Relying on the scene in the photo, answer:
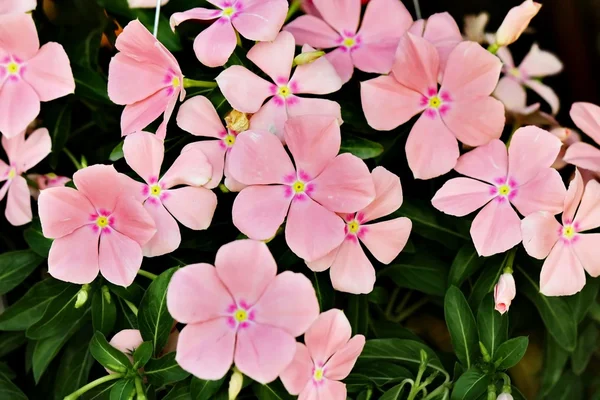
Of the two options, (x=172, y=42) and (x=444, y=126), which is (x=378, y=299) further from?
(x=172, y=42)

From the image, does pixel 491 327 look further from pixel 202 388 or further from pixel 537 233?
pixel 202 388

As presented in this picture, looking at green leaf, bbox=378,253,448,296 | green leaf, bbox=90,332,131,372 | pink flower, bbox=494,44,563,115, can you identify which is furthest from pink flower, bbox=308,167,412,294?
pink flower, bbox=494,44,563,115

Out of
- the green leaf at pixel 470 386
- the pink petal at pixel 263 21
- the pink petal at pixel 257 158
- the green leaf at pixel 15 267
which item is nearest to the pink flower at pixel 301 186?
the pink petal at pixel 257 158

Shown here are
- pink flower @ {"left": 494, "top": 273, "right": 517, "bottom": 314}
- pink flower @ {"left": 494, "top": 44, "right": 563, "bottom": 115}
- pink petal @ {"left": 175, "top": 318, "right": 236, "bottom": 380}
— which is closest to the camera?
pink petal @ {"left": 175, "top": 318, "right": 236, "bottom": 380}

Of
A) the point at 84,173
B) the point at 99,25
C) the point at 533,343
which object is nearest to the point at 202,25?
the point at 99,25

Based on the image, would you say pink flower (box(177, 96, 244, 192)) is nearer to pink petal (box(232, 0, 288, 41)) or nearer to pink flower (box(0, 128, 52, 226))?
pink petal (box(232, 0, 288, 41))

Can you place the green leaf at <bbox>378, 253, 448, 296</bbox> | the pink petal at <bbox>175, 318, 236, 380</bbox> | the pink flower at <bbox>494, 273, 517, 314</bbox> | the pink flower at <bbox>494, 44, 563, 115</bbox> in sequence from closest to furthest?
the pink petal at <bbox>175, 318, 236, 380</bbox> < the pink flower at <bbox>494, 273, 517, 314</bbox> < the green leaf at <bbox>378, 253, 448, 296</bbox> < the pink flower at <bbox>494, 44, 563, 115</bbox>

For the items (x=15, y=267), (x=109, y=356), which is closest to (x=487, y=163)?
(x=109, y=356)

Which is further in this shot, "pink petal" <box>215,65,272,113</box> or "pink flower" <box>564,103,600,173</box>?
"pink flower" <box>564,103,600,173</box>

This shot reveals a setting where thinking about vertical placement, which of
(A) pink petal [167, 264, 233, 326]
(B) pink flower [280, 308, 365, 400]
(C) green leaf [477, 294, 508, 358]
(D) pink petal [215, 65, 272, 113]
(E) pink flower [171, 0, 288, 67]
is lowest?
(C) green leaf [477, 294, 508, 358]
